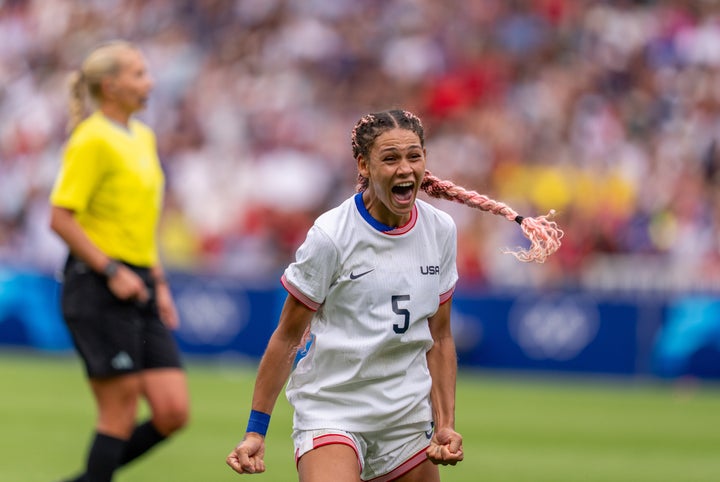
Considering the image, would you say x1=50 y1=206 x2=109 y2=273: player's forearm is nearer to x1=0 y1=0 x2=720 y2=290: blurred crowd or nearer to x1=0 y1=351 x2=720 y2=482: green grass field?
x1=0 y1=351 x2=720 y2=482: green grass field

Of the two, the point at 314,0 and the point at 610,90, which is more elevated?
the point at 314,0

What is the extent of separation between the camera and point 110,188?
7.09 m

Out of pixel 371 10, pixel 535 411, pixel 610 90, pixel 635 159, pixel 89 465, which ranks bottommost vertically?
pixel 89 465

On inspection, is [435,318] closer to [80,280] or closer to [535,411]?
[80,280]

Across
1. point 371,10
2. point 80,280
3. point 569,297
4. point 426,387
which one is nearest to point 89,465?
point 80,280

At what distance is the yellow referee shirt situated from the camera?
6988mm

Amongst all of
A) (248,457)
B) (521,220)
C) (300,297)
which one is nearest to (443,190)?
(521,220)

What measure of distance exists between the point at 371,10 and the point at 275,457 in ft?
38.5

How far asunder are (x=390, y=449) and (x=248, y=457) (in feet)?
1.91

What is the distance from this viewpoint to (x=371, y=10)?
66.9 feet

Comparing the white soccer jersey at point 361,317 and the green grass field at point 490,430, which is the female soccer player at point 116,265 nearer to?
the green grass field at point 490,430

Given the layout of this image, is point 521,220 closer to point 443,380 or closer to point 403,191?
point 403,191

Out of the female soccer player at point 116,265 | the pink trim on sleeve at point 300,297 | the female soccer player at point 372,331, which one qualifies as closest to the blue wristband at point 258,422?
the female soccer player at point 372,331

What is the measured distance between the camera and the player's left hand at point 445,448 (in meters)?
4.96
